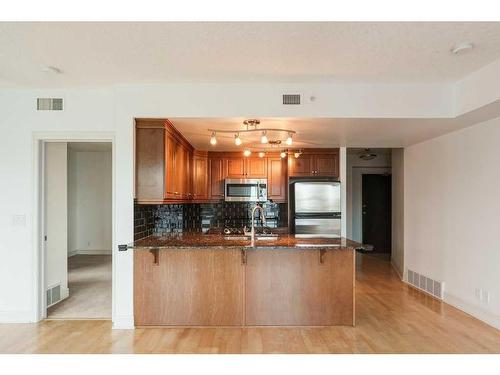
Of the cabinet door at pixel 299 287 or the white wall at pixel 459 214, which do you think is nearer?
the cabinet door at pixel 299 287

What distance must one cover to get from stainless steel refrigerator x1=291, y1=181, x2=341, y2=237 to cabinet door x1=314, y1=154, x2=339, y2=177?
234 mm

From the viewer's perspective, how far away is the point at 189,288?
150 inches

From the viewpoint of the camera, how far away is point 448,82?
371cm

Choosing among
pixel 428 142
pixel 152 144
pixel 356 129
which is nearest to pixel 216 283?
pixel 152 144

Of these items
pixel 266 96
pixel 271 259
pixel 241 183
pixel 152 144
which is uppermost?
pixel 266 96

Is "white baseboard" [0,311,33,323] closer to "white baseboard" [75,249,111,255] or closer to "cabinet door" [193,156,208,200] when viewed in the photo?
"cabinet door" [193,156,208,200]

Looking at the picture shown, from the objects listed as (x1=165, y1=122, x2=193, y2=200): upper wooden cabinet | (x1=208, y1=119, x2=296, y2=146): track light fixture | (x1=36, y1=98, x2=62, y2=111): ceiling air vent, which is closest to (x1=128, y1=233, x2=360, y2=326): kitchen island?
(x1=165, y1=122, x2=193, y2=200): upper wooden cabinet

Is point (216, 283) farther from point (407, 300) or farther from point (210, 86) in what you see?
point (407, 300)

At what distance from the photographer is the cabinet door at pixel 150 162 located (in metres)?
3.95

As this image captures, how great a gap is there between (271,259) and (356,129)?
1929 mm

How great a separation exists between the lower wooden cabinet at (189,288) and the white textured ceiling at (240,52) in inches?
71.9

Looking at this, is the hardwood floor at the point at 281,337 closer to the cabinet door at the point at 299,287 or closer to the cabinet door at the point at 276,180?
the cabinet door at the point at 299,287

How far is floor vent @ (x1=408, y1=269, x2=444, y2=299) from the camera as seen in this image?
4942mm

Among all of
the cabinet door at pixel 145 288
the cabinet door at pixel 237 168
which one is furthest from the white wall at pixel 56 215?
the cabinet door at pixel 237 168
